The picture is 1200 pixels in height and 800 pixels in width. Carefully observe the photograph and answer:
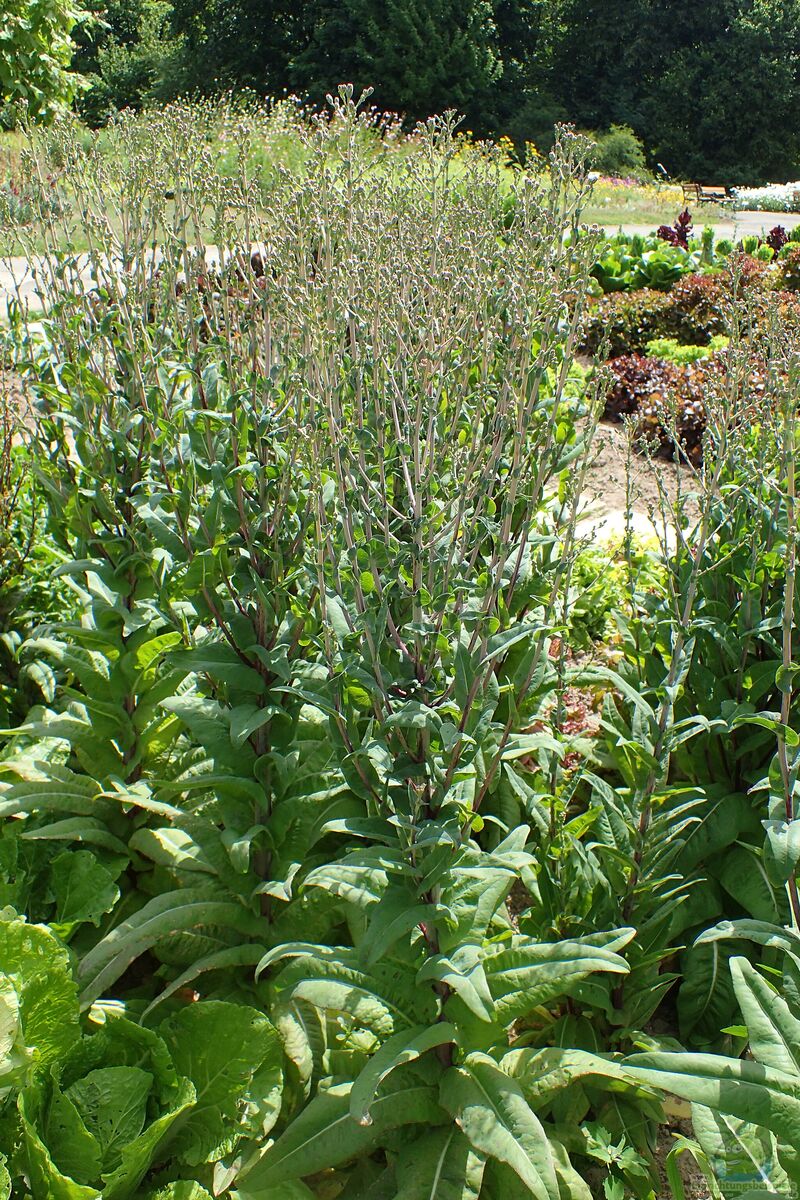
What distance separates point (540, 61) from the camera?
48.5 metres

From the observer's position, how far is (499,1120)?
2.45 meters

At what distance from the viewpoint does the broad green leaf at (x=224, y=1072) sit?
2.68 m

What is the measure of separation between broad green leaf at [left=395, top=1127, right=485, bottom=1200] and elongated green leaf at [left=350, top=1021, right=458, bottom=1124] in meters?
0.21

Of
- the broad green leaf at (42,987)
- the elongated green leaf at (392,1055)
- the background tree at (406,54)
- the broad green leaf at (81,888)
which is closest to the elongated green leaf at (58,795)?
the broad green leaf at (81,888)

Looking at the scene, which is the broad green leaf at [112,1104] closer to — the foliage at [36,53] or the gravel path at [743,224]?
the foliage at [36,53]

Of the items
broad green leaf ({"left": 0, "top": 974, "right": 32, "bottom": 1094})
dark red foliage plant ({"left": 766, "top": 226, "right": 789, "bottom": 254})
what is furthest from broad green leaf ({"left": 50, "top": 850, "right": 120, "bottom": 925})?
dark red foliage plant ({"left": 766, "top": 226, "right": 789, "bottom": 254})

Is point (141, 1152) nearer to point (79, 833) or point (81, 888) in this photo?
point (81, 888)

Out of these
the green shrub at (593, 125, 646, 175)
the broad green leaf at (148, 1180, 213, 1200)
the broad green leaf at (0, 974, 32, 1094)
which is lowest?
the broad green leaf at (148, 1180, 213, 1200)

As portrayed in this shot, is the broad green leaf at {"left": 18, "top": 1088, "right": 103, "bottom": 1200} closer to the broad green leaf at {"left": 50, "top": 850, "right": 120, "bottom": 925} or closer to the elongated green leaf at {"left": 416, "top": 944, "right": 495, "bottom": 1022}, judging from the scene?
the broad green leaf at {"left": 50, "top": 850, "right": 120, "bottom": 925}

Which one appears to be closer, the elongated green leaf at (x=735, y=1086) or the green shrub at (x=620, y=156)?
the elongated green leaf at (x=735, y=1086)

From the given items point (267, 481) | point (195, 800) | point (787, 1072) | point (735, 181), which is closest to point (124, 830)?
point (195, 800)

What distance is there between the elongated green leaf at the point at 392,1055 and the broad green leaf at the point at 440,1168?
0.21m

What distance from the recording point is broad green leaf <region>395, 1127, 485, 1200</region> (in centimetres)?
251

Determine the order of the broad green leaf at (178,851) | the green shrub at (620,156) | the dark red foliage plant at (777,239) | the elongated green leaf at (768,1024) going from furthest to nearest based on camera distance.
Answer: the green shrub at (620,156), the dark red foliage plant at (777,239), the broad green leaf at (178,851), the elongated green leaf at (768,1024)
